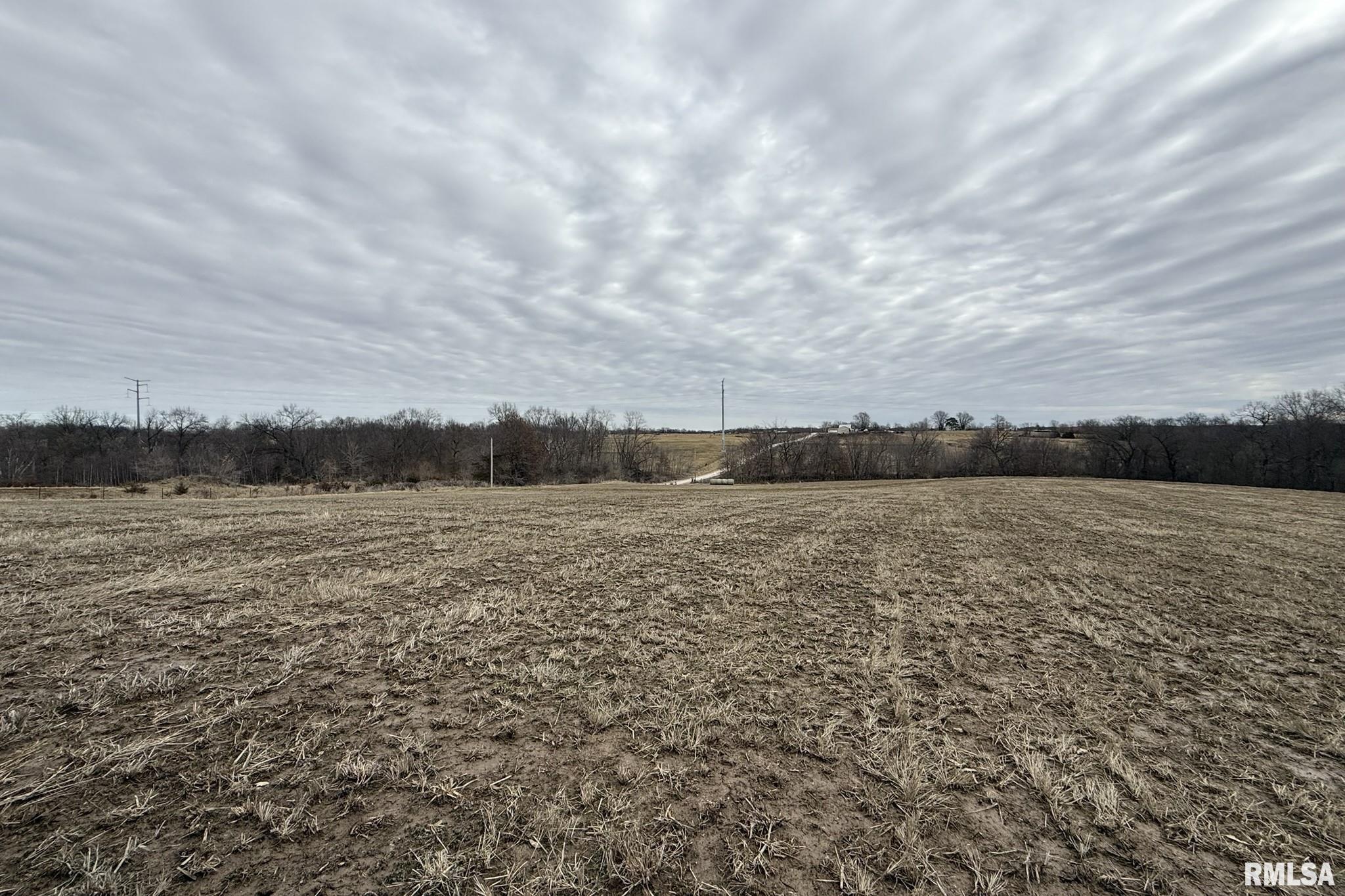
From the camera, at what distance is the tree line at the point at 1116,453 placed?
55.9 m

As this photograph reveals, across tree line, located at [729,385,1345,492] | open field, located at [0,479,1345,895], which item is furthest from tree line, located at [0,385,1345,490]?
open field, located at [0,479,1345,895]

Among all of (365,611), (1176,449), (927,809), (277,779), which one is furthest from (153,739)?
(1176,449)

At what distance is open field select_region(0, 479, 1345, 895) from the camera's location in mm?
2643

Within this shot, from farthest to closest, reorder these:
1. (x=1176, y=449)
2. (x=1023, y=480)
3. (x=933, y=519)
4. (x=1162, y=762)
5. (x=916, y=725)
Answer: (x=1176, y=449) → (x=1023, y=480) → (x=933, y=519) → (x=916, y=725) → (x=1162, y=762)

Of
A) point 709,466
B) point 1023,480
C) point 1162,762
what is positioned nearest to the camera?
point 1162,762

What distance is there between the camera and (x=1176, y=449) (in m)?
65.4

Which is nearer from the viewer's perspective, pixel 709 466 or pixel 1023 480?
pixel 1023 480

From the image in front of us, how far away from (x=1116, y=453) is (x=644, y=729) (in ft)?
298

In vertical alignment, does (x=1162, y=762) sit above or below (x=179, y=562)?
below

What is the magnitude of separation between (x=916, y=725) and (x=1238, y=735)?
2791 mm

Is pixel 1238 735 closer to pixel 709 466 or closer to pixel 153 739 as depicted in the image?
pixel 153 739

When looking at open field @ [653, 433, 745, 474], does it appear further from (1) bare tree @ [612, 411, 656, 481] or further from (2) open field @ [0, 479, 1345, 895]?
(2) open field @ [0, 479, 1345, 895]

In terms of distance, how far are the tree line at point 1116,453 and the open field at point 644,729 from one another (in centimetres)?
5375

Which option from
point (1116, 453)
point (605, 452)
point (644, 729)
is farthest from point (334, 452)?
point (1116, 453)
